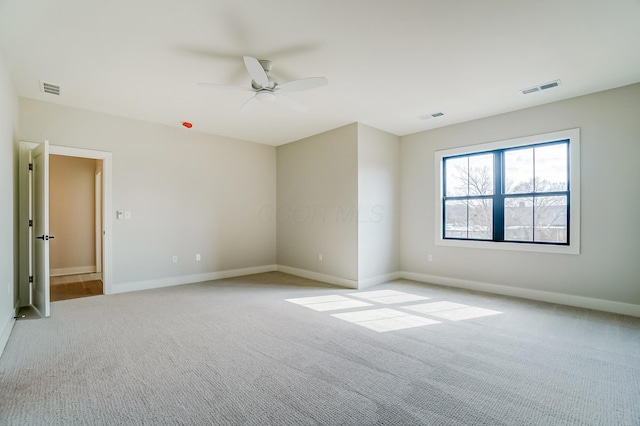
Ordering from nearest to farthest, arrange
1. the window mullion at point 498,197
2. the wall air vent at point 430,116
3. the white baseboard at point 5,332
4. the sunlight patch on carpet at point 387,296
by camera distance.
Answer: the white baseboard at point 5,332, the sunlight patch on carpet at point 387,296, the wall air vent at point 430,116, the window mullion at point 498,197

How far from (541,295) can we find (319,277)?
355 cm

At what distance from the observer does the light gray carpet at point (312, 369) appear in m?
1.94

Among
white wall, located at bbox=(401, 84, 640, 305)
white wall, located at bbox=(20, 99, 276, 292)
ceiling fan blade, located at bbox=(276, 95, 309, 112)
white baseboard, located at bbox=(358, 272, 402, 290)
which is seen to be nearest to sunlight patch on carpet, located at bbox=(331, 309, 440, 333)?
white baseboard, located at bbox=(358, 272, 402, 290)

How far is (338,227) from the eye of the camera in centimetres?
559

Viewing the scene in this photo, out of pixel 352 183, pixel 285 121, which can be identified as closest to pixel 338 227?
pixel 352 183

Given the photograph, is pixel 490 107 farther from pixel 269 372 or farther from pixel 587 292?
pixel 269 372

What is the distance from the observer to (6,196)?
10.5ft

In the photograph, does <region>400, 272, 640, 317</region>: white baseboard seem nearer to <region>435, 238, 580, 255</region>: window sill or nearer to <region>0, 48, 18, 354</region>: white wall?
<region>435, 238, 580, 255</region>: window sill

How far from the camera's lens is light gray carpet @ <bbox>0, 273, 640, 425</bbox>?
1942 millimetres

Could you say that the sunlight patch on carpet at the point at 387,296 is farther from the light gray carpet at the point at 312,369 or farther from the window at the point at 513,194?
the window at the point at 513,194

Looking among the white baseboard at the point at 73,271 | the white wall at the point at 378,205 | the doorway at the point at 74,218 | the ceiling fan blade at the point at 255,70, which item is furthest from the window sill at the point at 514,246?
the white baseboard at the point at 73,271

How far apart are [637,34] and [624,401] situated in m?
3.03

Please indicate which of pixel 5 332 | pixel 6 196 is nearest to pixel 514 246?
pixel 5 332

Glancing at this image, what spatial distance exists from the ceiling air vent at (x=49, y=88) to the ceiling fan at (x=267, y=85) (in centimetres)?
220
